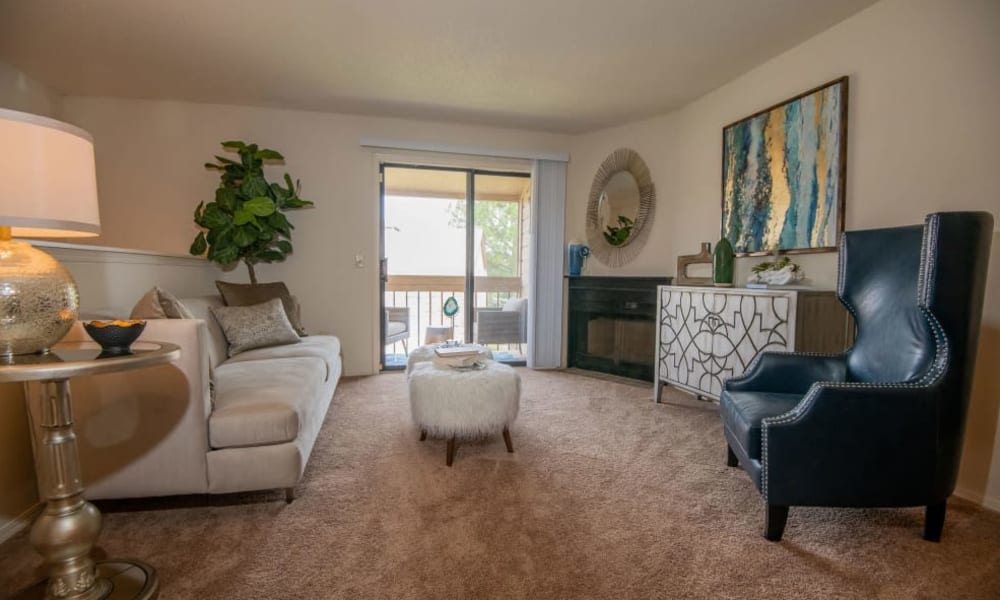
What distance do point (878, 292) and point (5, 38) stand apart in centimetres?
487

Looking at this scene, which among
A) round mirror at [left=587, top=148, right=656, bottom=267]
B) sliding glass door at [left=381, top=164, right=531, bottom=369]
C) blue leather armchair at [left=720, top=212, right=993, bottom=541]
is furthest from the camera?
sliding glass door at [left=381, top=164, right=531, bottom=369]

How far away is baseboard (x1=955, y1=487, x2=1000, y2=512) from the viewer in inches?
70.9

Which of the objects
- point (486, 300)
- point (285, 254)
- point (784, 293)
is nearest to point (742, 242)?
point (784, 293)

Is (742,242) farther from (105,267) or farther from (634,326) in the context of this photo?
(105,267)

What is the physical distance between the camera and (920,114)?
202 centimetres

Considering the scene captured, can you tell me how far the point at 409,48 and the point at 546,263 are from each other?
7.53 ft

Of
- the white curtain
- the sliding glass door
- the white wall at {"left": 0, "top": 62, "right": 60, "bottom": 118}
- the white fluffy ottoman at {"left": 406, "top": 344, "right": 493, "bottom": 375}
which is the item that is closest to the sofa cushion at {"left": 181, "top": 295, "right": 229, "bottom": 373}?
the white fluffy ottoman at {"left": 406, "top": 344, "right": 493, "bottom": 375}

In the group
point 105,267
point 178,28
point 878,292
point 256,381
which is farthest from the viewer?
point 178,28

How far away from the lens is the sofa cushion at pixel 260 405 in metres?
1.66

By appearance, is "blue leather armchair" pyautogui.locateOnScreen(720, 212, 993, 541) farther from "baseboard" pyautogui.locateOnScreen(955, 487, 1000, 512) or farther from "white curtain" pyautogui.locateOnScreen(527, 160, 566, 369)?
"white curtain" pyautogui.locateOnScreen(527, 160, 566, 369)

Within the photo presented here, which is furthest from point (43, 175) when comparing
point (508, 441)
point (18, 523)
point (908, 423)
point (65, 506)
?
point (908, 423)

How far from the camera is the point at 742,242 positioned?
303cm

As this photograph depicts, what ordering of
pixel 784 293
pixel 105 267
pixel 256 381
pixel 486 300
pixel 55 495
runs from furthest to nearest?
pixel 486 300 → pixel 784 293 → pixel 105 267 → pixel 256 381 → pixel 55 495

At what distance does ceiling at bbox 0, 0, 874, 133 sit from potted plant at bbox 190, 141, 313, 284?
0.59m
